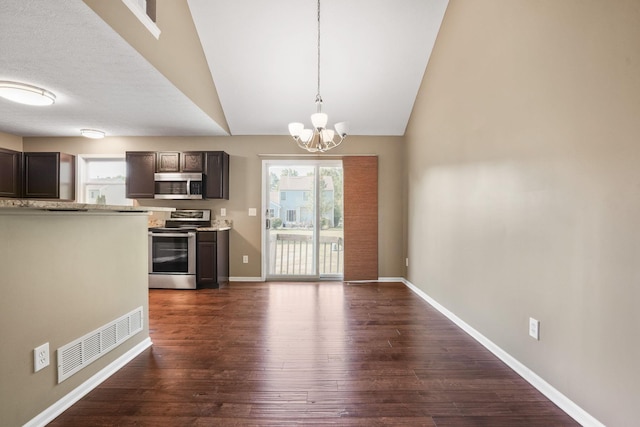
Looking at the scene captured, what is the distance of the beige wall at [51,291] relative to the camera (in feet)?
4.84

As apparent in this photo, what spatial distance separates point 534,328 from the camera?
79.3 inches

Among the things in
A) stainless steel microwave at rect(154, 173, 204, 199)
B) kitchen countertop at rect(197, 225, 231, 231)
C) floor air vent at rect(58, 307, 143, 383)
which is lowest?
floor air vent at rect(58, 307, 143, 383)

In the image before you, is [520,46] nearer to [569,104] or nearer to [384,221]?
[569,104]

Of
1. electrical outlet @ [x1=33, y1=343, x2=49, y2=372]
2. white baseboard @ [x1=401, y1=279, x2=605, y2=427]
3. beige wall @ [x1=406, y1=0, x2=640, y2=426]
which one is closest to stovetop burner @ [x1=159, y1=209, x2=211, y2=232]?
electrical outlet @ [x1=33, y1=343, x2=49, y2=372]

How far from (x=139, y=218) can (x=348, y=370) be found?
2.07 metres

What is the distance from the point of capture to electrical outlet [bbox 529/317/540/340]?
199cm

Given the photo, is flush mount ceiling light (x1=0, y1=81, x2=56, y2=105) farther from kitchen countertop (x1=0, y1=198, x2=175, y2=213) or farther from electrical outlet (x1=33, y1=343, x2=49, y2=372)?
electrical outlet (x1=33, y1=343, x2=49, y2=372)

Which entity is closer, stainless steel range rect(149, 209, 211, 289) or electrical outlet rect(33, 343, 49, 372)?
electrical outlet rect(33, 343, 49, 372)

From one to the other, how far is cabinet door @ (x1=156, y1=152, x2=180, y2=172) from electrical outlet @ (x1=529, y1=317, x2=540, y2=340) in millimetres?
4659

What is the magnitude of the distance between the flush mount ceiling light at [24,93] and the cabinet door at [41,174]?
193 cm

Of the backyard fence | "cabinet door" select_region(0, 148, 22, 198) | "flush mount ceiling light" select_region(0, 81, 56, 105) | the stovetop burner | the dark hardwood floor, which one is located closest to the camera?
the dark hardwood floor

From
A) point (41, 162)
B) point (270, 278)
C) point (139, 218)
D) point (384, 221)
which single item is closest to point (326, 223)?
point (384, 221)

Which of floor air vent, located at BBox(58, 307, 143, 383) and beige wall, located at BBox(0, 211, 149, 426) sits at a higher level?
beige wall, located at BBox(0, 211, 149, 426)

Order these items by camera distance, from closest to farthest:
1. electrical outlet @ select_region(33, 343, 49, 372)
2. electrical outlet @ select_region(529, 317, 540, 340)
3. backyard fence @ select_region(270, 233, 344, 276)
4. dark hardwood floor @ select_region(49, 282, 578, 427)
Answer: electrical outlet @ select_region(33, 343, 49, 372), dark hardwood floor @ select_region(49, 282, 578, 427), electrical outlet @ select_region(529, 317, 540, 340), backyard fence @ select_region(270, 233, 344, 276)
